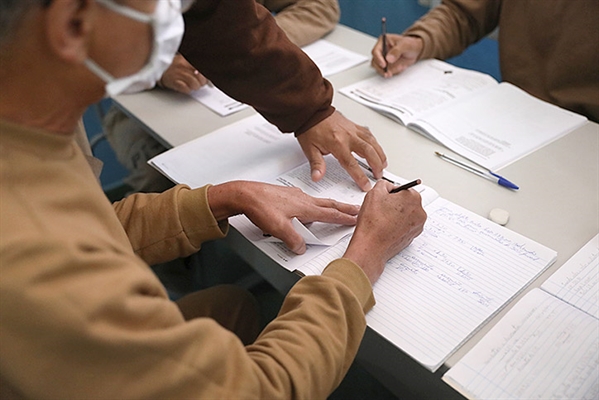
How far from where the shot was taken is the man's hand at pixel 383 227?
77 centimetres

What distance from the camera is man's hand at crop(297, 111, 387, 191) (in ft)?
3.25

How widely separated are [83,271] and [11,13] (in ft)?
0.74

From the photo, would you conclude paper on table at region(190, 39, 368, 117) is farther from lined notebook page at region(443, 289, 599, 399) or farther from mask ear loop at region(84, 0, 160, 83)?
lined notebook page at region(443, 289, 599, 399)

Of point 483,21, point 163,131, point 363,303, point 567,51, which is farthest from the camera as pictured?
point 483,21

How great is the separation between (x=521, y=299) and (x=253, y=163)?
565 millimetres

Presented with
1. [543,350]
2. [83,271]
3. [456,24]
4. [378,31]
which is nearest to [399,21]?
[378,31]

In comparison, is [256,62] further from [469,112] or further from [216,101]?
[469,112]

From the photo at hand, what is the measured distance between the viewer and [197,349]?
52cm

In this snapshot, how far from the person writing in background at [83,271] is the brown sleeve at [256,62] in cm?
42

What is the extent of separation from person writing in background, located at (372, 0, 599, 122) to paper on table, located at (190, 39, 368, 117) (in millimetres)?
105

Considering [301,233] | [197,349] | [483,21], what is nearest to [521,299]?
[301,233]

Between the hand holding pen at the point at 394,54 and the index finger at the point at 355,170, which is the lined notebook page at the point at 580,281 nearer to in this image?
the index finger at the point at 355,170

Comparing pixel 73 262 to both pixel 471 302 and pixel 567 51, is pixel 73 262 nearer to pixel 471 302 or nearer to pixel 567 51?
pixel 471 302

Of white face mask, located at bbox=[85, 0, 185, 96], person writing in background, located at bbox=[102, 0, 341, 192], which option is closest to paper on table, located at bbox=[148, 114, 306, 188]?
person writing in background, located at bbox=[102, 0, 341, 192]
